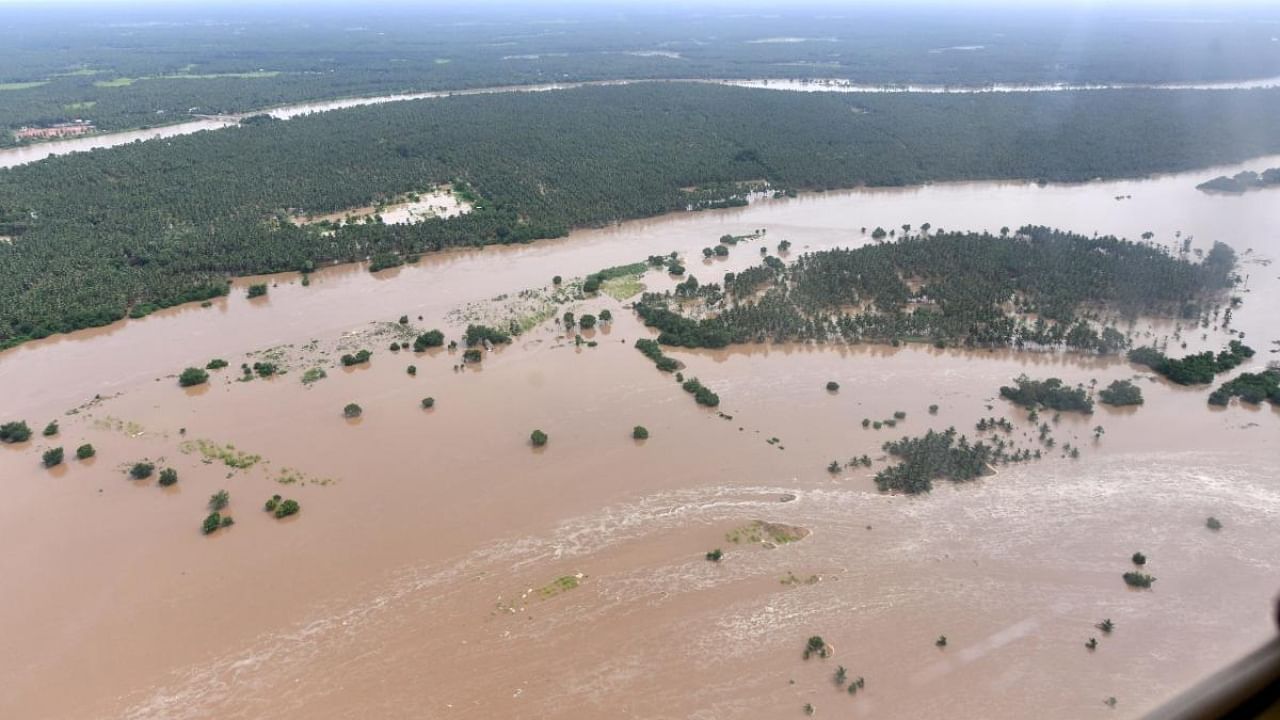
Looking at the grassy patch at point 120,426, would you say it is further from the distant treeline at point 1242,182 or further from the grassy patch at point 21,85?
the grassy patch at point 21,85

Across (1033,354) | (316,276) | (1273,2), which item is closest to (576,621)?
(1033,354)

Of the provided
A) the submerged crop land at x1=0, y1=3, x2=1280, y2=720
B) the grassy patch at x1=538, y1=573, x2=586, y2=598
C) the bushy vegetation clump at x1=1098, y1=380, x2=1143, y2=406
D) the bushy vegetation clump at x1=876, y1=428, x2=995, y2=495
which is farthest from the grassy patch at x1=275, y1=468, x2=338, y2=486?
the bushy vegetation clump at x1=1098, y1=380, x2=1143, y2=406

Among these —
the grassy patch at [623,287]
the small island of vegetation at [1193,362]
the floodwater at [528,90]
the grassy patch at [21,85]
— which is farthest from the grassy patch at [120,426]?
the grassy patch at [21,85]

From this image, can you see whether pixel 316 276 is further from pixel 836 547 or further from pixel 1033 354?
pixel 1033 354

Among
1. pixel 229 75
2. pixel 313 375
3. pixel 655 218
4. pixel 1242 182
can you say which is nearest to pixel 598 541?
pixel 313 375

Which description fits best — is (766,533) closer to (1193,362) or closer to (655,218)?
(1193,362)

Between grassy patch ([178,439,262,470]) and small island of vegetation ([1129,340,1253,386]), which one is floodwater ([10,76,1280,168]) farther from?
small island of vegetation ([1129,340,1253,386])

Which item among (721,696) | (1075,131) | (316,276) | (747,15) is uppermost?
(747,15)
